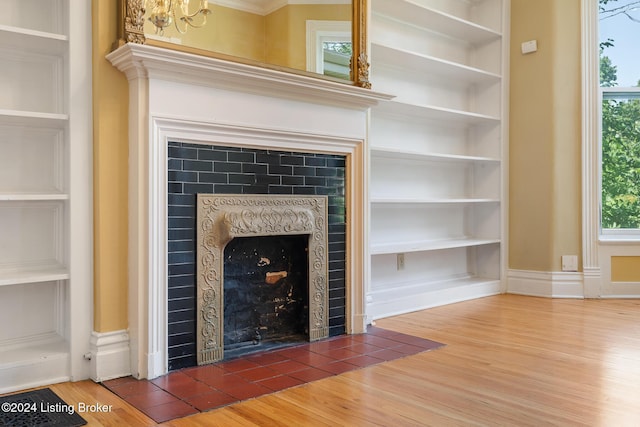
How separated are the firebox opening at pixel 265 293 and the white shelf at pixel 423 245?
72cm

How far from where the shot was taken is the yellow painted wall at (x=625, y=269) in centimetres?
459

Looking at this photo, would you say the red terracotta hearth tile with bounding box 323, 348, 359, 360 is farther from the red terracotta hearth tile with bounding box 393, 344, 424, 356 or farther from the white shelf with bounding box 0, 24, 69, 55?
the white shelf with bounding box 0, 24, 69, 55

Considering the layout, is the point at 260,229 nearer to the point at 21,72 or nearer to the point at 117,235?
the point at 117,235

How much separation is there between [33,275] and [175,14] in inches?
54.6

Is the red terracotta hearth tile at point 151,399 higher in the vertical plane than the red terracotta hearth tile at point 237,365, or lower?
lower

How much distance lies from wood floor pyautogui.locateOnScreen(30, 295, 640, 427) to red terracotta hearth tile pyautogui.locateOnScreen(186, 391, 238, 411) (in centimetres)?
5

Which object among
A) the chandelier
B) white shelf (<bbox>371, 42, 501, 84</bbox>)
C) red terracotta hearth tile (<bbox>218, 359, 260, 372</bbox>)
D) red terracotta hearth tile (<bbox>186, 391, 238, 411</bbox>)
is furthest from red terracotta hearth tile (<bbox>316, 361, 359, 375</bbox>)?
white shelf (<bbox>371, 42, 501, 84</bbox>)

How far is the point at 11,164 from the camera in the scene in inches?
97.0

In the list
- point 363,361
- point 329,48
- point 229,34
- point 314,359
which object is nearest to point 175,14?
point 229,34

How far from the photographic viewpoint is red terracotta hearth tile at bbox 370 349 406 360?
2848 mm

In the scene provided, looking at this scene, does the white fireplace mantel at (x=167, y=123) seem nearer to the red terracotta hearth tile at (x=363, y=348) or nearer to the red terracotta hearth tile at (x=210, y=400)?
the red terracotta hearth tile at (x=210, y=400)

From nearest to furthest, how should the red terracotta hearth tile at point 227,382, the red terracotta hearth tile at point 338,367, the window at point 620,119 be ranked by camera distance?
1. the red terracotta hearth tile at point 227,382
2. the red terracotta hearth tile at point 338,367
3. the window at point 620,119

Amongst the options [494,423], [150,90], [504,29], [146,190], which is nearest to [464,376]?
[494,423]

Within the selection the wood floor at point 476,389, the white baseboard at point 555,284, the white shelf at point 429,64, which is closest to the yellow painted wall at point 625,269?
the white baseboard at point 555,284
